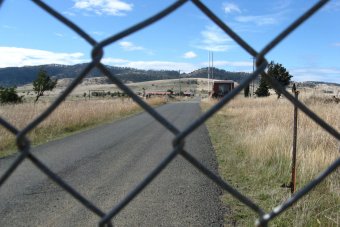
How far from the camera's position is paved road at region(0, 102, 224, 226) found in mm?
6078

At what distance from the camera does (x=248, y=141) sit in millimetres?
10867

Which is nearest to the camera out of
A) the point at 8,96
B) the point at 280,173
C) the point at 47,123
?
the point at 280,173

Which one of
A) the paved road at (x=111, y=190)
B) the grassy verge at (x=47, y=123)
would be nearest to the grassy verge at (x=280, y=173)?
the paved road at (x=111, y=190)

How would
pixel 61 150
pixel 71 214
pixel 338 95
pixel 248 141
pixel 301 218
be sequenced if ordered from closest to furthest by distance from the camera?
pixel 301 218 < pixel 71 214 < pixel 248 141 < pixel 61 150 < pixel 338 95

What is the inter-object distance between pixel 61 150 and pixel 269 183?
7.04 m

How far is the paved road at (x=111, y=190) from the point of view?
608 centimetres

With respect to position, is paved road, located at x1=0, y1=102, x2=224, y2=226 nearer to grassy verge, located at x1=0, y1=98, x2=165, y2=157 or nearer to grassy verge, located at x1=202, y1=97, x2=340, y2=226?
grassy verge, located at x1=202, y1=97, x2=340, y2=226

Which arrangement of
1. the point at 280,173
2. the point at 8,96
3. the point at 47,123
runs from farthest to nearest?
the point at 8,96 → the point at 47,123 → the point at 280,173

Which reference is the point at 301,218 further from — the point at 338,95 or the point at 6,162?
the point at 338,95

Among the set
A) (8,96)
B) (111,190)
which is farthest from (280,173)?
(8,96)

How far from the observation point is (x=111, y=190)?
765 cm

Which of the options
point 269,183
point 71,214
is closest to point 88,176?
point 71,214

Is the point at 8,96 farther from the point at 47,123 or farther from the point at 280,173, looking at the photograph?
the point at 280,173

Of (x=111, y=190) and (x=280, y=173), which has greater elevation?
(x=280, y=173)
